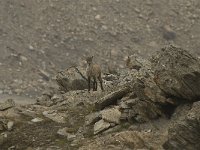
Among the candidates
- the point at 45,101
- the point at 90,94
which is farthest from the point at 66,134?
the point at 45,101

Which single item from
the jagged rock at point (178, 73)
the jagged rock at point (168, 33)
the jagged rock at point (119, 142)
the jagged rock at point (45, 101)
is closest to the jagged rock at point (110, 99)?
the jagged rock at point (178, 73)

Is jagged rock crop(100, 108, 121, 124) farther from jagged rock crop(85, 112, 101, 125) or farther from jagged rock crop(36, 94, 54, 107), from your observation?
jagged rock crop(36, 94, 54, 107)

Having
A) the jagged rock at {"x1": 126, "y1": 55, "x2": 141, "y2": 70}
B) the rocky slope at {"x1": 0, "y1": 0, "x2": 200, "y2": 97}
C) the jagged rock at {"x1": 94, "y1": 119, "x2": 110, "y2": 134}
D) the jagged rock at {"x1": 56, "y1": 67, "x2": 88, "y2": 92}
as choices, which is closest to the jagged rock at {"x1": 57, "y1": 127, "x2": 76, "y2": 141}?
the jagged rock at {"x1": 94, "y1": 119, "x2": 110, "y2": 134}

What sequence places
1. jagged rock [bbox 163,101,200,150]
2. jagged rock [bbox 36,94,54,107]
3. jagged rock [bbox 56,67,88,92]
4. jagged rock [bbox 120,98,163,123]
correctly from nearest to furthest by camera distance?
jagged rock [bbox 163,101,200,150] < jagged rock [bbox 120,98,163,123] < jagged rock [bbox 36,94,54,107] < jagged rock [bbox 56,67,88,92]

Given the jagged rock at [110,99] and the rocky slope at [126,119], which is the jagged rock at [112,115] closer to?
the rocky slope at [126,119]

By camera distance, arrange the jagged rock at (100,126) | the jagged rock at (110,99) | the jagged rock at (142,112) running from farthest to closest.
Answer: the jagged rock at (110,99), the jagged rock at (100,126), the jagged rock at (142,112)

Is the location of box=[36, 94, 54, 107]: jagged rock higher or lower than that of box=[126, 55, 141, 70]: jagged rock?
lower
